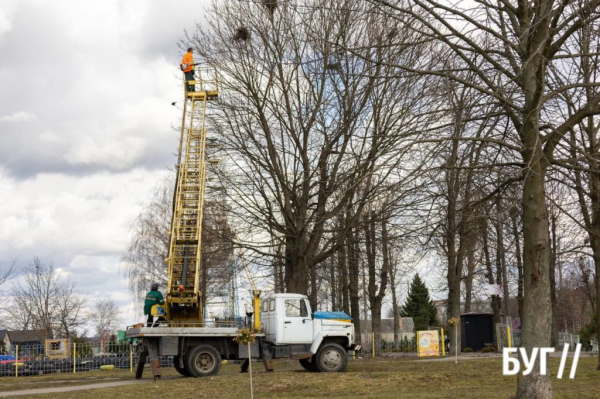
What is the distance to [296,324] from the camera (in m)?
21.5

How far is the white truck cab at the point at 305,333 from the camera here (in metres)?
21.3

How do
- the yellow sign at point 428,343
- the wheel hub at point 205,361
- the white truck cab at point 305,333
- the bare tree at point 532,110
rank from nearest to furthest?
1. the bare tree at point 532,110
2. the wheel hub at point 205,361
3. the white truck cab at point 305,333
4. the yellow sign at point 428,343

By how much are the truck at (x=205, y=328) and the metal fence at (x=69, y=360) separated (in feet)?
24.0

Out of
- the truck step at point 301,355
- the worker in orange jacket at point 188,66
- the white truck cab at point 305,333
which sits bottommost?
the truck step at point 301,355

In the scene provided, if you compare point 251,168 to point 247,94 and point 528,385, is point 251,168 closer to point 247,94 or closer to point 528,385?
point 247,94

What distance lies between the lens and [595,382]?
15.1 metres

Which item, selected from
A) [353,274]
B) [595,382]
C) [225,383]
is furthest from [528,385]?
[353,274]

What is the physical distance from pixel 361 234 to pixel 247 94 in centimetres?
685

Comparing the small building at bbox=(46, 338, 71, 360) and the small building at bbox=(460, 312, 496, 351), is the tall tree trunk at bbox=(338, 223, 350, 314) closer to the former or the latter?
the small building at bbox=(460, 312, 496, 351)

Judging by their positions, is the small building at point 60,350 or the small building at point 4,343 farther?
the small building at point 4,343

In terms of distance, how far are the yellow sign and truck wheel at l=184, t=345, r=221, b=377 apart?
13582 millimetres

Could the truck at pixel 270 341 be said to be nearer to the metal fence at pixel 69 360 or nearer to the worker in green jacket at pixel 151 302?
the worker in green jacket at pixel 151 302

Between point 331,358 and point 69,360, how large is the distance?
1557cm

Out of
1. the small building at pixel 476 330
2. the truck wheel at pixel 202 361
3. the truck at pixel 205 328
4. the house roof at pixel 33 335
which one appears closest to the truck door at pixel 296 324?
the truck at pixel 205 328
